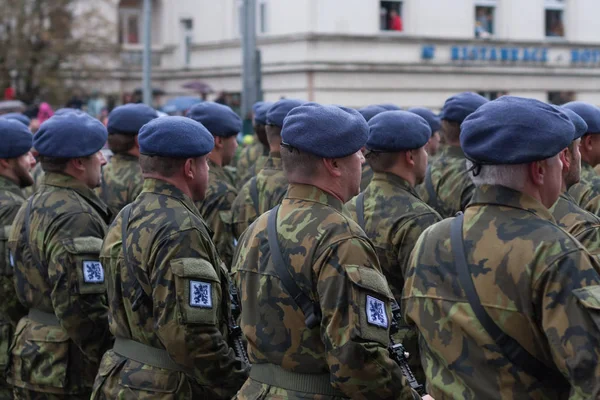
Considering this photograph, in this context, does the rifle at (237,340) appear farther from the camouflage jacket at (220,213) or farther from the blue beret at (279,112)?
the blue beret at (279,112)

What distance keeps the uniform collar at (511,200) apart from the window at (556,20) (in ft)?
92.2

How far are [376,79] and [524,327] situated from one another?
25157 mm

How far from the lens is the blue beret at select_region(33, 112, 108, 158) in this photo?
6.12 metres

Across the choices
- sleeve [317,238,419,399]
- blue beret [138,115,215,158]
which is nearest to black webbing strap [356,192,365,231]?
blue beret [138,115,215,158]

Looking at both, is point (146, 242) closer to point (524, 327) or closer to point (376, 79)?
point (524, 327)

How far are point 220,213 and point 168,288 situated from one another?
2938 millimetres

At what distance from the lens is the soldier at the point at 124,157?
307 inches

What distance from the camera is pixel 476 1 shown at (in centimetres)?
2916

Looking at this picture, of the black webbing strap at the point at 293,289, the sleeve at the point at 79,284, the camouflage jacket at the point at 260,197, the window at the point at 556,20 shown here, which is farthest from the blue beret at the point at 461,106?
the window at the point at 556,20

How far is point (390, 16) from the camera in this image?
2836 cm

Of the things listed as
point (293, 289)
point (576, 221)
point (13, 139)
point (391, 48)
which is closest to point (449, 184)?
point (576, 221)

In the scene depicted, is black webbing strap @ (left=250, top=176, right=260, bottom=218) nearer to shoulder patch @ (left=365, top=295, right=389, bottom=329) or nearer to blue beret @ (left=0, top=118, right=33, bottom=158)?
blue beret @ (left=0, top=118, right=33, bottom=158)

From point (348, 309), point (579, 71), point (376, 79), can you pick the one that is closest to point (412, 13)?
point (376, 79)

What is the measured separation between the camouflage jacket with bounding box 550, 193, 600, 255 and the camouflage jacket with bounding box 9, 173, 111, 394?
8.32 feet
